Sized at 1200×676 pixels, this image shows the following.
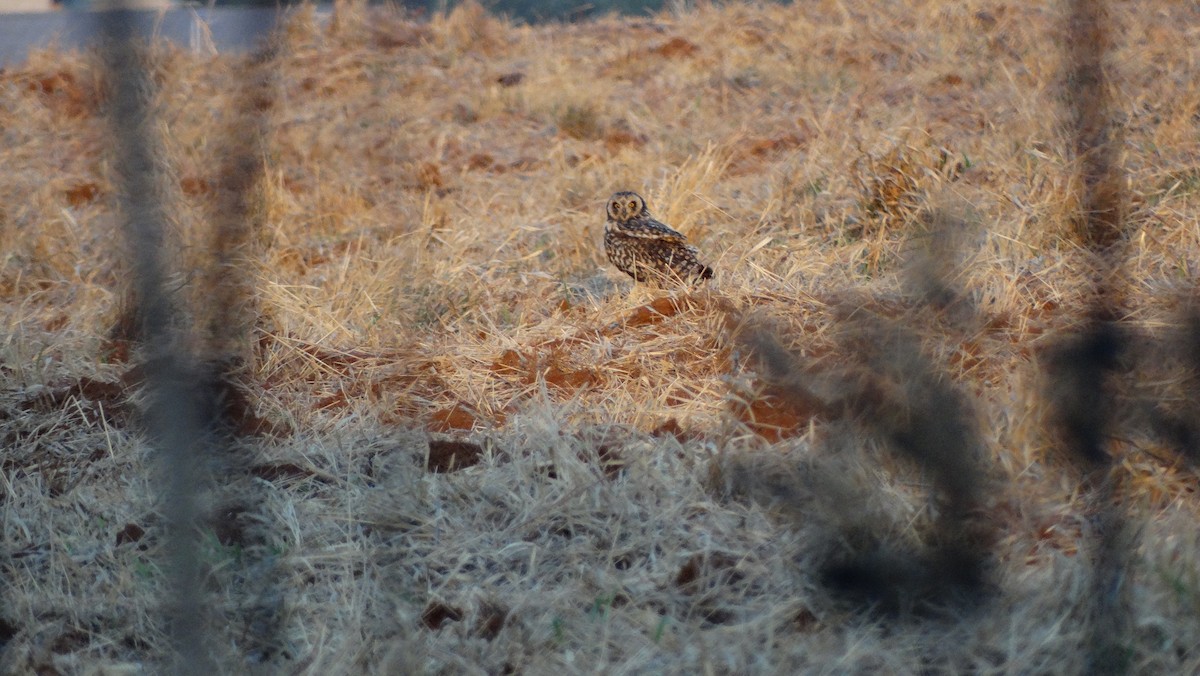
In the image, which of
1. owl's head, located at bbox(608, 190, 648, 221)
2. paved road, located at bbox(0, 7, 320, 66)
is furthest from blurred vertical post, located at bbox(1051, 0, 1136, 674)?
paved road, located at bbox(0, 7, 320, 66)

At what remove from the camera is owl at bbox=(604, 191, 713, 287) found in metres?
3.70

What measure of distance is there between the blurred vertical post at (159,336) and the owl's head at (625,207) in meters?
2.93

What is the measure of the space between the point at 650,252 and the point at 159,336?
2.87 meters

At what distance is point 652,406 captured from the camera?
2.82 metres

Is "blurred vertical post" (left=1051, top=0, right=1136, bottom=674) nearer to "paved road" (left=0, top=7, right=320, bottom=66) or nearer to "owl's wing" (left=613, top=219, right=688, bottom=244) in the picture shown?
"owl's wing" (left=613, top=219, right=688, bottom=244)

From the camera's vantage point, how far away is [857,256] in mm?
3857

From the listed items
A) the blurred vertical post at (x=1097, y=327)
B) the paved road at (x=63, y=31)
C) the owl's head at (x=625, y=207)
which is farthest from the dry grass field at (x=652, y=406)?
the paved road at (x=63, y=31)

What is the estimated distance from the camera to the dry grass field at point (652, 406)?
155 centimetres

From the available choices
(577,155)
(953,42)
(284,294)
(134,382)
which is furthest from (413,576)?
(953,42)

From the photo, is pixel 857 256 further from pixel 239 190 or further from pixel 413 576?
pixel 239 190

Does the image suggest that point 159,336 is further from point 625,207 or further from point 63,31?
point 63,31

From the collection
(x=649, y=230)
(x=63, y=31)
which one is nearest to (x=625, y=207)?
(x=649, y=230)

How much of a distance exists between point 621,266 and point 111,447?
1726 mm

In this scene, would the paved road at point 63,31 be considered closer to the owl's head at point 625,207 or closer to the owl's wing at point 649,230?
the owl's head at point 625,207
